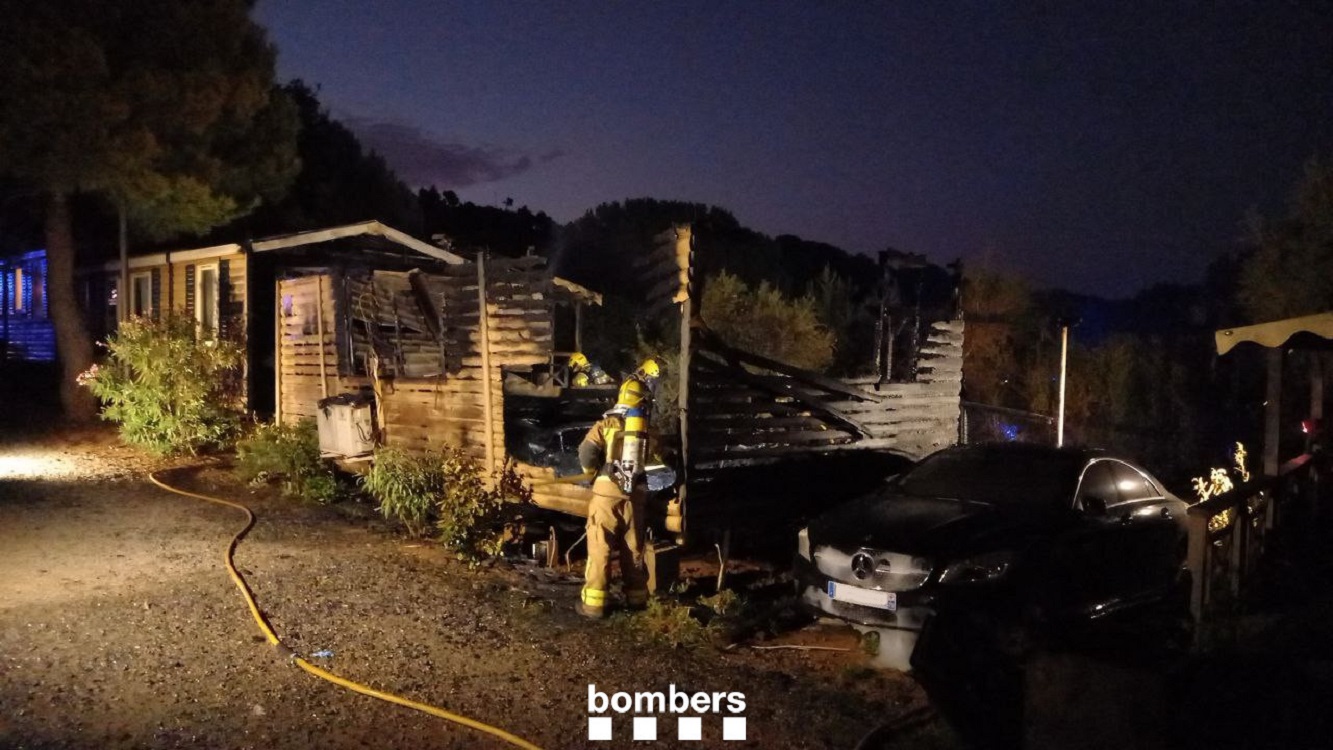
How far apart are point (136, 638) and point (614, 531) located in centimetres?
314

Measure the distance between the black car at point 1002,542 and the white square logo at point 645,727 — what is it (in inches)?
67.5

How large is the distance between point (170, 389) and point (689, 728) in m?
11.8

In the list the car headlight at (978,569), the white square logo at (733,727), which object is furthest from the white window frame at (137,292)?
the car headlight at (978,569)

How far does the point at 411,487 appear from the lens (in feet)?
31.1

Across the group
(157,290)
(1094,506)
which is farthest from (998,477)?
(157,290)

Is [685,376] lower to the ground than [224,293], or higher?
lower

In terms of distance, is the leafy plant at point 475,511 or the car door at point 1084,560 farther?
the leafy plant at point 475,511

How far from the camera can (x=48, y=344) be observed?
A: 78.2ft

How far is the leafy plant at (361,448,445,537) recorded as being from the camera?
9430mm

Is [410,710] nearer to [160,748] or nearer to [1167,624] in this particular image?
[160,748]

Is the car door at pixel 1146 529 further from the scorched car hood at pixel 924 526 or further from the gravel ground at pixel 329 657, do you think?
the gravel ground at pixel 329 657

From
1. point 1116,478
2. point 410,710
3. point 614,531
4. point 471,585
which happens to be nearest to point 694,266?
point 614,531

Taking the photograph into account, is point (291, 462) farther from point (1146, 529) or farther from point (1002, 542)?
point (1146, 529)

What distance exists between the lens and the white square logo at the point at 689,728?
5.05 meters
